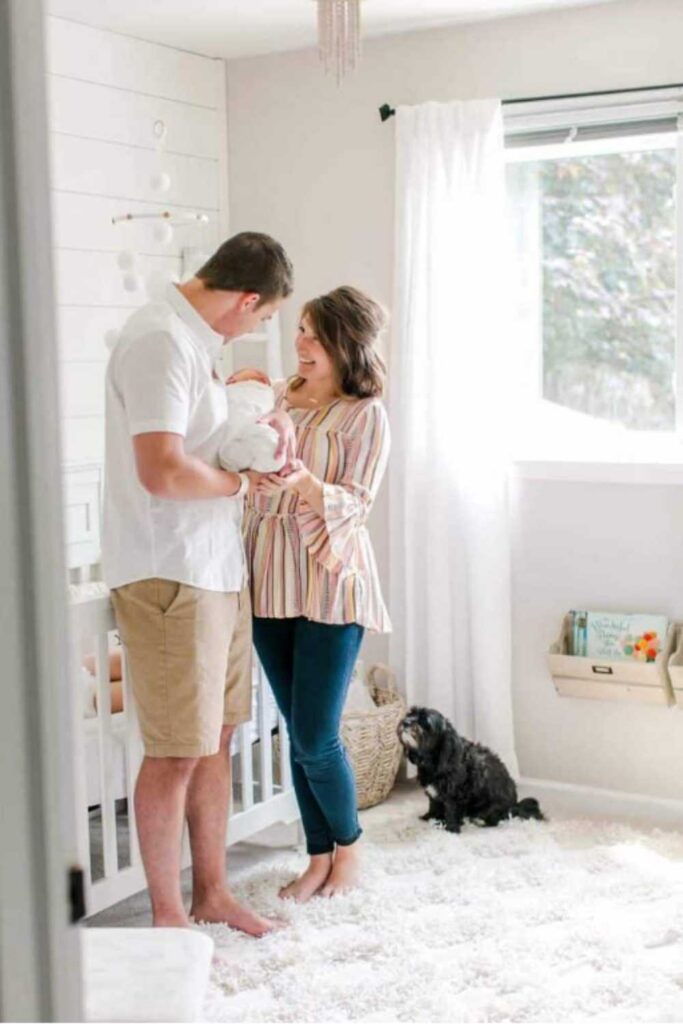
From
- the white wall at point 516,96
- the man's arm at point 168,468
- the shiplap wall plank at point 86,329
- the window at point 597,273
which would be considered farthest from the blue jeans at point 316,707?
the window at point 597,273

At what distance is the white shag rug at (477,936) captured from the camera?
2.59 metres

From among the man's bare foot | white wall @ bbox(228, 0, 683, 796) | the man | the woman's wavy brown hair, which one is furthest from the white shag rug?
the woman's wavy brown hair

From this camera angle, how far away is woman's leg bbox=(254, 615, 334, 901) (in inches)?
121

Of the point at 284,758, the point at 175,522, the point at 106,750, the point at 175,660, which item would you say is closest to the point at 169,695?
the point at 175,660

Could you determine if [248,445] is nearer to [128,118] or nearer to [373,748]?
[373,748]

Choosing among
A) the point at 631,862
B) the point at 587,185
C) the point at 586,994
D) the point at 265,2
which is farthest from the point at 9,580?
the point at 587,185

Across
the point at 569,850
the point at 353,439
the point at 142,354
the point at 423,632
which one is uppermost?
the point at 142,354

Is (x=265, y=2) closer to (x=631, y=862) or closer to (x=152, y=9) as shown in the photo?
(x=152, y=9)

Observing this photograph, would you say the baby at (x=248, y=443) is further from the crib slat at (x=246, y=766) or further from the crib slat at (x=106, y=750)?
the crib slat at (x=246, y=766)

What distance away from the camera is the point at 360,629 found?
3070 mm

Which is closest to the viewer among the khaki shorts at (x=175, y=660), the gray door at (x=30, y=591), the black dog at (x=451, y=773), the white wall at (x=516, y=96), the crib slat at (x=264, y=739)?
the gray door at (x=30, y=591)

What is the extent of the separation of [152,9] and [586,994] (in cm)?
266

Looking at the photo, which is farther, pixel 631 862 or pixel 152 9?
pixel 152 9

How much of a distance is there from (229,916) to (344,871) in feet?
1.07
